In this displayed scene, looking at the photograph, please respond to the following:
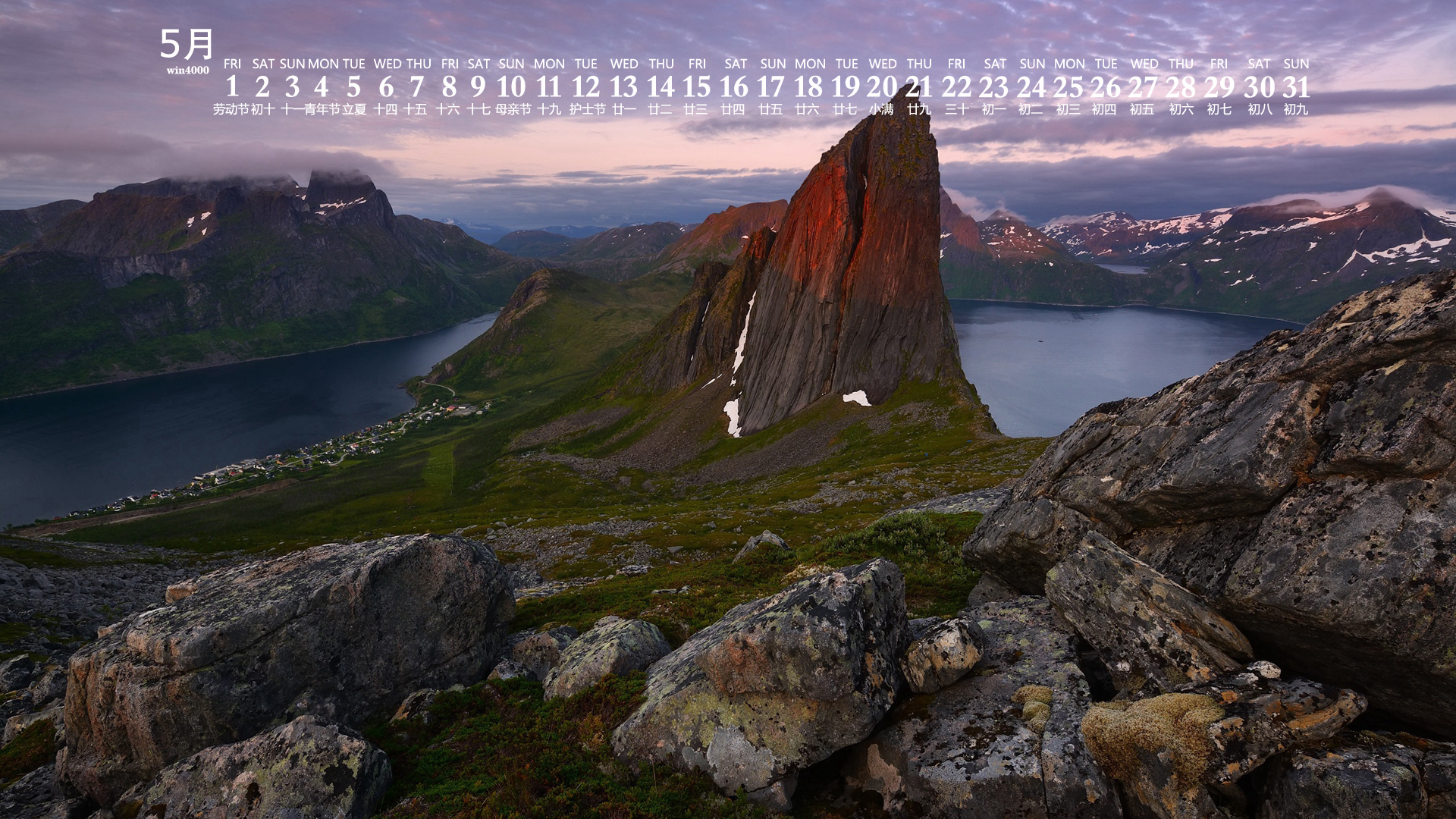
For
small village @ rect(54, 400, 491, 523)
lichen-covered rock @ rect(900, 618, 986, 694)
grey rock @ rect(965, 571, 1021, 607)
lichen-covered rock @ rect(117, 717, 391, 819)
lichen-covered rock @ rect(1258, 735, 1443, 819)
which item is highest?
lichen-covered rock @ rect(1258, 735, 1443, 819)

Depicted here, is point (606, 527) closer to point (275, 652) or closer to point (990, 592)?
point (275, 652)

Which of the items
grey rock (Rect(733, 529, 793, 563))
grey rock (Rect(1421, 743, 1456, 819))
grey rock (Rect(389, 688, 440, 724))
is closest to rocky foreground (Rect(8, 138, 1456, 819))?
grey rock (Rect(1421, 743, 1456, 819))

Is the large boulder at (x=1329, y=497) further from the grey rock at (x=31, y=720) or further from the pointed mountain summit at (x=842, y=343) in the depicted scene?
the pointed mountain summit at (x=842, y=343)

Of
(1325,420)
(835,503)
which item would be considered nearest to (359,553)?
(1325,420)

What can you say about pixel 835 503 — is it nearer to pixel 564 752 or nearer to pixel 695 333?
pixel 564 752

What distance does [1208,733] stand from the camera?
1058 cm

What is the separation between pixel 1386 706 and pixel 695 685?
14433 millimetres

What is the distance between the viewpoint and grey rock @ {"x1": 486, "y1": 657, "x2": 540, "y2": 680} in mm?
20703

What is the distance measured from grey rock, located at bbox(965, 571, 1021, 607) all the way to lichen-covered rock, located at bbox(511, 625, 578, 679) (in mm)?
15117

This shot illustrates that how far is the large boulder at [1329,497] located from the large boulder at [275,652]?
21.6 meters

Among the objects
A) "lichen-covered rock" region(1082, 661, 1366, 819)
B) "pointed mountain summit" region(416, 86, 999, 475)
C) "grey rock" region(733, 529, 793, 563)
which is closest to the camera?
"lichen-covered rock" region(1082, 661, 1366, 819)

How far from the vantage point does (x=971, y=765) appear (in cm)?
1241

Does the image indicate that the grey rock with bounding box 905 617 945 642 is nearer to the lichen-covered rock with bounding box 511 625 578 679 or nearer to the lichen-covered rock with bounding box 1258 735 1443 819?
the lichen-covered rock with bounding box 1258 735 1443 819

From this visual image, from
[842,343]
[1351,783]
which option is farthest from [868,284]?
[1351,783]
